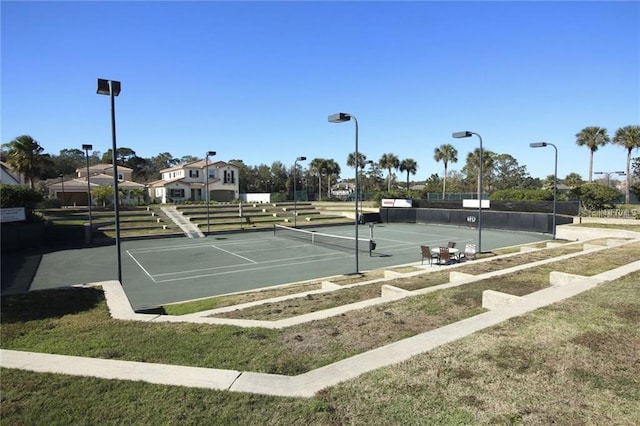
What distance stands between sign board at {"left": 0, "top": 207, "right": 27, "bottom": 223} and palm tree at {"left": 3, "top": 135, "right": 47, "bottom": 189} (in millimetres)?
16708

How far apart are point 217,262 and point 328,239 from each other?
41.2 ft

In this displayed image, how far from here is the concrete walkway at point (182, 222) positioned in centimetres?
3537

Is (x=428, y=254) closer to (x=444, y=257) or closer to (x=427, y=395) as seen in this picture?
(x=444, y=257)

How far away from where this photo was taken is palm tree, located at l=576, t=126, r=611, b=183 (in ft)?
170

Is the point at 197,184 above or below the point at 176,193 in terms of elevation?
above

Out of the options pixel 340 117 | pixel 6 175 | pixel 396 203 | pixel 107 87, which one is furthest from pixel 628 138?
pixel 6 175

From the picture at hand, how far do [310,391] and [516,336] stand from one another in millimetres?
3642

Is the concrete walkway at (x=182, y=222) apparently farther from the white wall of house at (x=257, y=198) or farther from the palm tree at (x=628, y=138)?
the palm tree at (x=628, y=138)

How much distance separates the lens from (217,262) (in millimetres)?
22125

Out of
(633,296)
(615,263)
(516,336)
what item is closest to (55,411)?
(516,336)

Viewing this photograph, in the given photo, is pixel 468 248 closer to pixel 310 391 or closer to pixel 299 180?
pixel 310 391

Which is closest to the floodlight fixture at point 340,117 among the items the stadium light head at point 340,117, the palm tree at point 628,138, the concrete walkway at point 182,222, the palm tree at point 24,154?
the stadium light head at point 340,117

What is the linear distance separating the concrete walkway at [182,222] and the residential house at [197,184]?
14.1 metres

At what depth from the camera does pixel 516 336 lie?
611 cm
